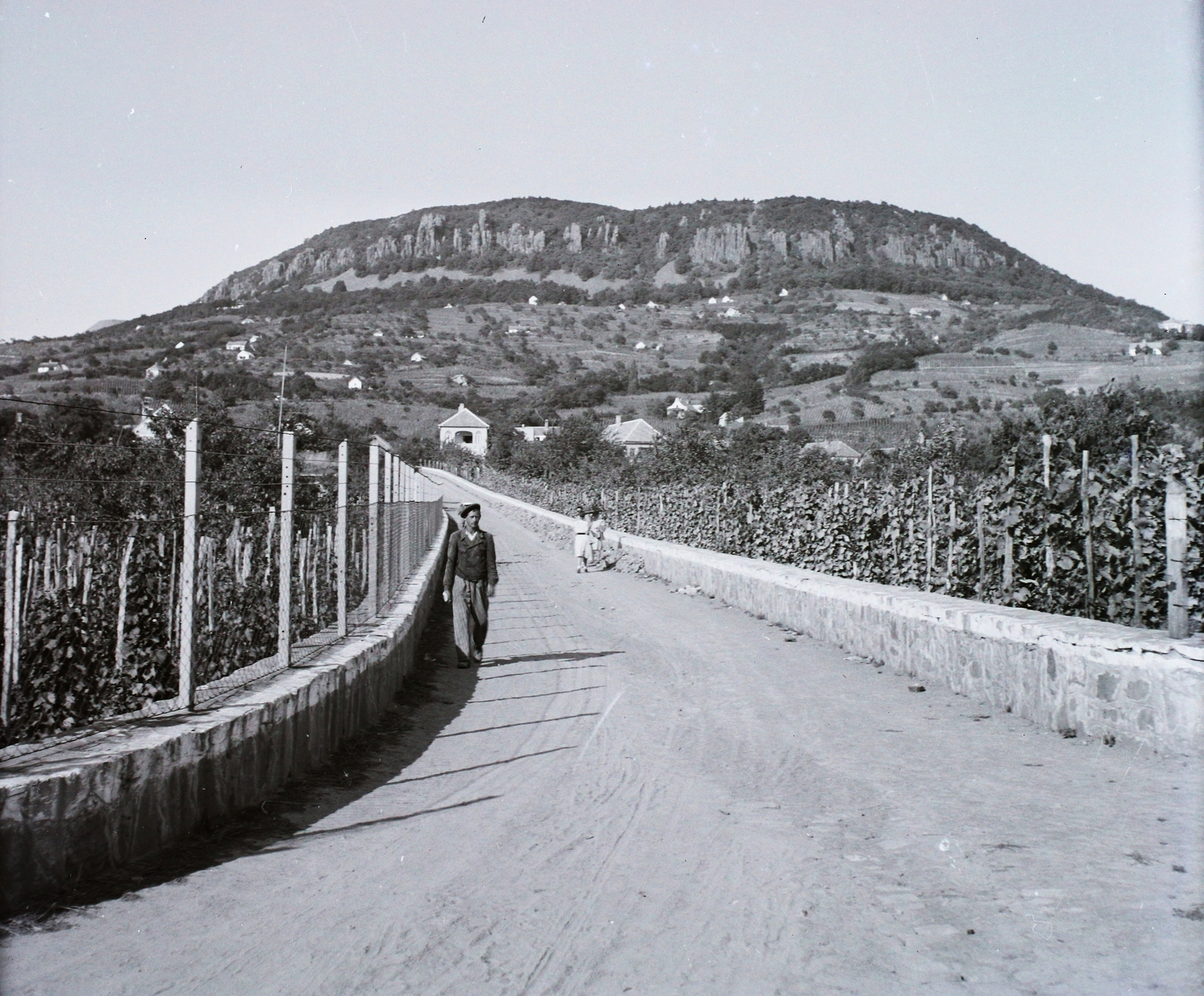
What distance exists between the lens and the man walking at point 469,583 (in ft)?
37.0

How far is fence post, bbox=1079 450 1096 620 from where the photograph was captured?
28.4ft

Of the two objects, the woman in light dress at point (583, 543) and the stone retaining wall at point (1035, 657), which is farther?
the woman in light dress at point (583, 543)

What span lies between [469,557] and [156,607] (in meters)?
3.48

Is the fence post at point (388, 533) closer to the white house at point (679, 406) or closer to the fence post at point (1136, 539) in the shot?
the fence post at point (1136, 539)

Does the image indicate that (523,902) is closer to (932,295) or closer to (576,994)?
(576,994)

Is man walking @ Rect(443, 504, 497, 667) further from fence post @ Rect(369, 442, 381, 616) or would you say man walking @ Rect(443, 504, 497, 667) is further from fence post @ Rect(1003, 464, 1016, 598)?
fence post @ Rect(1003, 464, 1016, 598)

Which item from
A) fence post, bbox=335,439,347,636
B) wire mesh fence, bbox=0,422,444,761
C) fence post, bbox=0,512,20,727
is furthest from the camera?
fence post, bbox=335,439,347,636

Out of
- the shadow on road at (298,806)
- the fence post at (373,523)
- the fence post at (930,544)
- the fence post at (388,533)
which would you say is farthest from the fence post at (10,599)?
the fence post at (930,544)

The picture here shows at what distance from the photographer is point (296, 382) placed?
345 ft

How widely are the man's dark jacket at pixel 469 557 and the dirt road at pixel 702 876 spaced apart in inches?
129

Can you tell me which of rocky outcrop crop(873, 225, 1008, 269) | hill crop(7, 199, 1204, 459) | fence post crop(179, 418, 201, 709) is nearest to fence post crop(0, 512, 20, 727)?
fence post crop(179, 418, 201, 709)

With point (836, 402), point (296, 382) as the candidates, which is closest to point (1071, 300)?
point (836, 402)

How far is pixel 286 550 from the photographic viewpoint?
6.48 metres

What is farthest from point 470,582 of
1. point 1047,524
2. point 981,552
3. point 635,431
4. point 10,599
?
point 635,431
